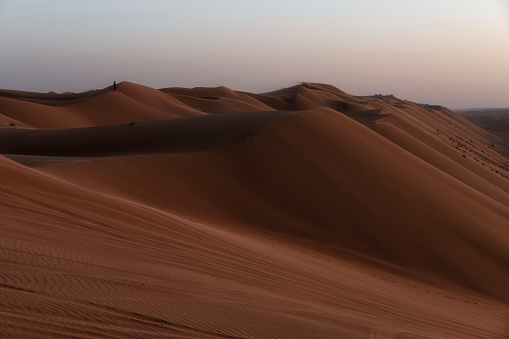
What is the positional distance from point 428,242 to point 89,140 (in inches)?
615

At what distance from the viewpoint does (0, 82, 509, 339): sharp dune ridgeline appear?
4.76 m

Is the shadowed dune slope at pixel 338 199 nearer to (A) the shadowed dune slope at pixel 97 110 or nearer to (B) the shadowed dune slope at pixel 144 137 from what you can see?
(B) the shadowed dune slope at pixel 144 137

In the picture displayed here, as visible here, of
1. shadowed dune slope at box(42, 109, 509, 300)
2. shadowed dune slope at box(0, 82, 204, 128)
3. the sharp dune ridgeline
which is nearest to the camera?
the sharp dune ridgeline

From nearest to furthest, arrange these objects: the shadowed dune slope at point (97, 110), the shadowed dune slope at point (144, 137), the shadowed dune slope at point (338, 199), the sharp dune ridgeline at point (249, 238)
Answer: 1. the sharp dune ridgeline at point (249, 238)
2. the shadowed dune slope at point (338, 199)
3. the shadowed dune slope at point (144, 137)
4. the shadowed dune slope at point (97, 110)

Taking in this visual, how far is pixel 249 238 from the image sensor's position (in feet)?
32.7

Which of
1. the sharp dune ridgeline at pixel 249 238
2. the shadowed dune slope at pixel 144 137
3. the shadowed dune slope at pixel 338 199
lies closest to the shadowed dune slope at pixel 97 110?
the shadowed dune slope at pixel 144 137

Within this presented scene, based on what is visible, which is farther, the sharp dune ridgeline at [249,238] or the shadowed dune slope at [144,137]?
the shadowed dune slope at [144,137]

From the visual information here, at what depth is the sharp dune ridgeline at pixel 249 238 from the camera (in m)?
4.76

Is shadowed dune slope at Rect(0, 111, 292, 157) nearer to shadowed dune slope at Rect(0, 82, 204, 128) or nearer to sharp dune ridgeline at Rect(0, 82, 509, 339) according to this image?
sharp dune ridgeline at Rect(0, 82, 509, 339)

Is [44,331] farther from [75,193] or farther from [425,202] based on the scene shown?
[425,202]

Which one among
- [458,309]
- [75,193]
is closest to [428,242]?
[458,309]

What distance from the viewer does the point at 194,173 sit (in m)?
13.9

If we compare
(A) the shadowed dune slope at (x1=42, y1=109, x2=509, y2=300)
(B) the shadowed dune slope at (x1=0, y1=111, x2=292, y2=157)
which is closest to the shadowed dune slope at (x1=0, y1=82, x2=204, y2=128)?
(B) the shadowed dune slope at (x1=0, y1=111, x2=292, y2=157)

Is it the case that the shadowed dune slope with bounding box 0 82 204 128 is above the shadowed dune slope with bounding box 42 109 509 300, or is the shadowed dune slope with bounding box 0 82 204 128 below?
above
